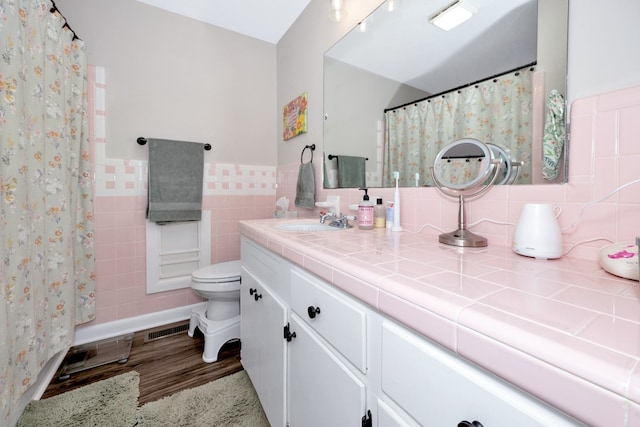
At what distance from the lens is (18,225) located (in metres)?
1.00

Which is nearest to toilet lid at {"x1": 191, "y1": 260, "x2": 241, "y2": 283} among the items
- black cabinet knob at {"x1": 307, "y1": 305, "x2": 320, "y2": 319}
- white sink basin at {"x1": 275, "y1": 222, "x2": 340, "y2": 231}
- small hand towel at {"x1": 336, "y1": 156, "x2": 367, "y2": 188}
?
white sink basin at {"x1": 275, "y1": 222, "x2": 340, "y2": 231}

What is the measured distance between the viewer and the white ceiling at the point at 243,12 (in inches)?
69.9

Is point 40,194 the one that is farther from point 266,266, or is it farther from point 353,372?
point 353,372

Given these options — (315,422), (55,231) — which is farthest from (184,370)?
(315,422)

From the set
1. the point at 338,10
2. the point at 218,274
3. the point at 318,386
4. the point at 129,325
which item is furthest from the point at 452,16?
the point at 129,325

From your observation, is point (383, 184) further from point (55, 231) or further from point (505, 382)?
point (55, 231)

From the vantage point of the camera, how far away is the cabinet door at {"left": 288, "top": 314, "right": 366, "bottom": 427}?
56 centimetres

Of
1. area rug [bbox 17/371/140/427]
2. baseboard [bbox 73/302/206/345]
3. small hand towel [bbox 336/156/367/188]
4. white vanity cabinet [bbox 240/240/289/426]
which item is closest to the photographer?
white vanity cabinet [bbox 240/240/289/426]

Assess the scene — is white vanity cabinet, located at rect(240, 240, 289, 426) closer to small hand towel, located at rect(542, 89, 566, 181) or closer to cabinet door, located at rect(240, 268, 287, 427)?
cabinet door, located at rect(240, 268, 287, 427)

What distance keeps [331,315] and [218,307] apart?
4.13ft

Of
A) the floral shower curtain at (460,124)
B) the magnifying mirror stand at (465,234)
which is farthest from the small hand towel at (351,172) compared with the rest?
the magnifying mirror stand at (465,234)

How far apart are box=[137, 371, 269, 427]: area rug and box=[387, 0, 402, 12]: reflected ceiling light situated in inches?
74.1

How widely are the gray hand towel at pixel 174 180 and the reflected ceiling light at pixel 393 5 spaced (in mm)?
1459

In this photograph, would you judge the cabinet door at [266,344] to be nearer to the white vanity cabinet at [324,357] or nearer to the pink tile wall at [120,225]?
the white vanity cabinet at [324,357]
